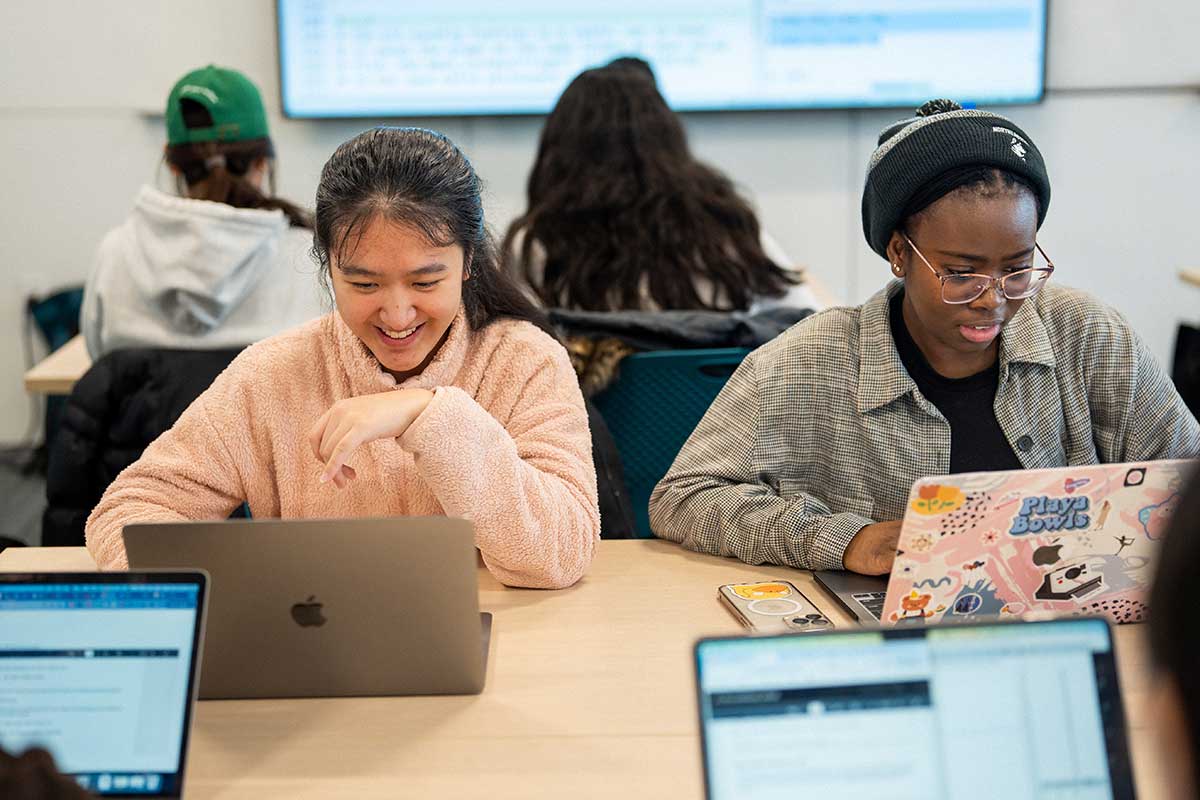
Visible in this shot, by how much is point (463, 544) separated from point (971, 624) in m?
0.50

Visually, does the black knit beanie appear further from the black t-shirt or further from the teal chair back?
the teal chair back

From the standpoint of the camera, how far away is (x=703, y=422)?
1706 millimetres

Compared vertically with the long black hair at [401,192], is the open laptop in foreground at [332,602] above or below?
below

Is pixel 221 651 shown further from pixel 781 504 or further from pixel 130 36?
pixel 130 36

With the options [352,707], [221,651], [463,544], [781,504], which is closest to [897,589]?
[781,504]

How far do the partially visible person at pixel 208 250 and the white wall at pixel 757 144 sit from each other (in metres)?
1.23

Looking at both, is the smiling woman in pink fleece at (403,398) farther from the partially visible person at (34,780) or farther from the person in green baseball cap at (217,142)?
the person in green baseball cap at (217,142)

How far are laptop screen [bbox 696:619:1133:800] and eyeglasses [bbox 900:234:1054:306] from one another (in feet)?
2.31

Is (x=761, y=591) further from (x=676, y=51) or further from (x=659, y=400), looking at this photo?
(x=676, y=51)

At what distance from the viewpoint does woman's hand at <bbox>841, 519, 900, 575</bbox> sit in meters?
1.49

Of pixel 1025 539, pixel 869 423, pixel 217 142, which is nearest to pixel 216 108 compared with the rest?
pixel 217 142

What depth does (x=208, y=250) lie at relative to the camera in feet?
8.33

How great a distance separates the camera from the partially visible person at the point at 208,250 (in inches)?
101

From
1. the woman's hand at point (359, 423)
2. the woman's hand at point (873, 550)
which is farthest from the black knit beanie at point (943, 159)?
the woman's hand at point (359, 423)
